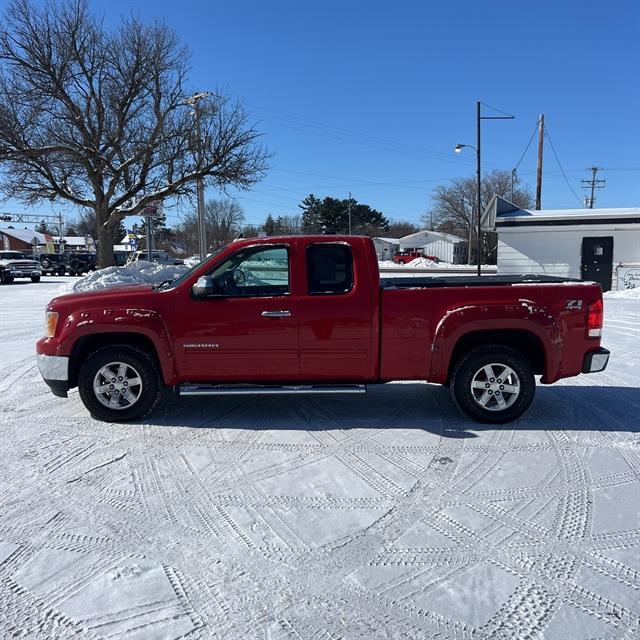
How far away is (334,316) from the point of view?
4.88 m

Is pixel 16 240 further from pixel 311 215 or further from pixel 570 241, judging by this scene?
pixel 570 241

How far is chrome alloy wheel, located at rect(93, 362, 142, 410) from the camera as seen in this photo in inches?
199

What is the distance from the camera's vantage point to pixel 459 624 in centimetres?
243

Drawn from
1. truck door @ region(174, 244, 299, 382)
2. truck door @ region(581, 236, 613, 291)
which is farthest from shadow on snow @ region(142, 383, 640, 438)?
truck door @ region(581, 236, 613, 291)

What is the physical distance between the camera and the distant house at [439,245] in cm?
7950

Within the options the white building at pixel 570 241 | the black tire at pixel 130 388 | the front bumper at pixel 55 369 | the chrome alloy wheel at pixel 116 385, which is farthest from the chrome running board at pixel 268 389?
the white building at pixel 570 241

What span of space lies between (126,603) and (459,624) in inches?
65.2

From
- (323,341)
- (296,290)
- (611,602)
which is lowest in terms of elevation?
(611,602)

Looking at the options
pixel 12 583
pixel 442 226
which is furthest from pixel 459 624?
pixel 442 226

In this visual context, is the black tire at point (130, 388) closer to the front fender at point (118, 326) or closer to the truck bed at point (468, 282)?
the front fender at point (118, 326)

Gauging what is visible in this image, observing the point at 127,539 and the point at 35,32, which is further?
the point at 35,32

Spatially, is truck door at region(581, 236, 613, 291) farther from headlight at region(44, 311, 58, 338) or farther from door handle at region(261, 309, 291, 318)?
headlight at region(44, 311, 58, 338)

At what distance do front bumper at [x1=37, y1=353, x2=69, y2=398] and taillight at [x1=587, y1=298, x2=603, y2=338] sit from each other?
5139mm

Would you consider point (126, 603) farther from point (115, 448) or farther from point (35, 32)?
point (35, 32)
